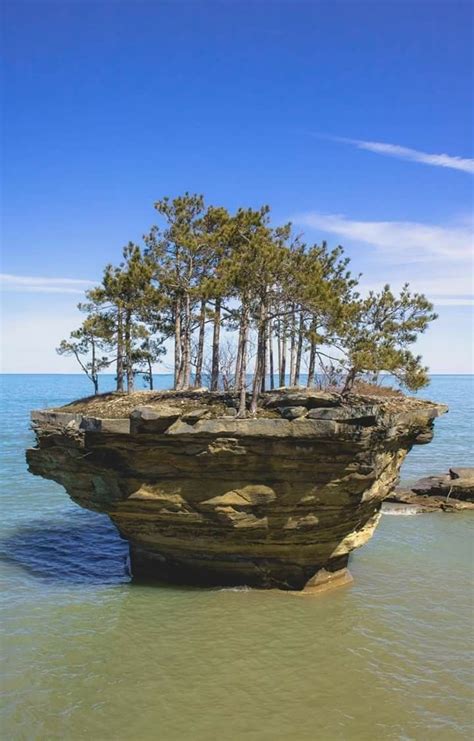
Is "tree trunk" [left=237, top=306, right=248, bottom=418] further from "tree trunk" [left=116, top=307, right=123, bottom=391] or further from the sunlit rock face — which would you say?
"tree trunk" [left=116, top=307, right=123, bottom=391]

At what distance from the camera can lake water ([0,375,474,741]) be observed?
11.3m

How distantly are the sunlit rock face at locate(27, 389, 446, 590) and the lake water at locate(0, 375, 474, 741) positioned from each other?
1.18m

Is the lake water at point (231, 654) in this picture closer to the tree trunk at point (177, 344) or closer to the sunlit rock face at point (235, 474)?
the sunlit rock face at point (235, 474)

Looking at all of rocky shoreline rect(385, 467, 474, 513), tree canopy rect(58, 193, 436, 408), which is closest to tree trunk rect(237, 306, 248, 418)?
tree canopy rect(58, 193, 436, 408)

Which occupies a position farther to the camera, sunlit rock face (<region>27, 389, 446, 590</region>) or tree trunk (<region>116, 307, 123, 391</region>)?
tree trunk (<region>116, 307, 123, 391</region>)

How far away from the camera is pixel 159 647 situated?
14.2 meters

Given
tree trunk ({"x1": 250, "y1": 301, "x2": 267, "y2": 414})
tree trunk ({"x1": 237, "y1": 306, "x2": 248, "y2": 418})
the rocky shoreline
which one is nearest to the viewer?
tree trunk ({"x1": 237, "y1": 306, "x2": 248, "y2": 418})

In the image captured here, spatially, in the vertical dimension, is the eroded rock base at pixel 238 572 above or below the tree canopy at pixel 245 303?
below

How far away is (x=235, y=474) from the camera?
51.4 feet

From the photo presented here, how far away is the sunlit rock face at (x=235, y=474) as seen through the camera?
590 inches

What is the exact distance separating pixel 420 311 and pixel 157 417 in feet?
30.1

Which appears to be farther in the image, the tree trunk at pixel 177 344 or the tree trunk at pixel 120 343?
the tree trunk at pixel 120 343

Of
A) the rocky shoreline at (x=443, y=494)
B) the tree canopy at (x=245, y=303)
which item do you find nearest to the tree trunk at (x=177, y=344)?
the tree canopy at (x=245, y=303)

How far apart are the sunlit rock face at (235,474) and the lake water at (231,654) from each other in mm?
1180
